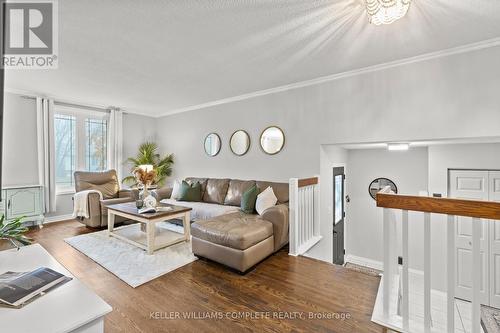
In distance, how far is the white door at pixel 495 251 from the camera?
10.6 feet

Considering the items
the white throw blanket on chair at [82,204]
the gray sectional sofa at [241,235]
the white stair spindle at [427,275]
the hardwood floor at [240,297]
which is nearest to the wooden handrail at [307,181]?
the gray sectional sofa at [241,235]

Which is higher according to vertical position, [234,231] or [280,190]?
[280,190]

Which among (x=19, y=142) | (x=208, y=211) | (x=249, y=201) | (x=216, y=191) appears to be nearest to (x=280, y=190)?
(x=249, y=201)

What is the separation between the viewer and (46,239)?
3.81 meters

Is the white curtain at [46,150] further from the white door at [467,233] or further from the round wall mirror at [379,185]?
the white door at [467,233]

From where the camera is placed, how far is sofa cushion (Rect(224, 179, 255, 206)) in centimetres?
428

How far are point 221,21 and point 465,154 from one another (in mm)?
3740

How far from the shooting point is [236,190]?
4371 millimetres

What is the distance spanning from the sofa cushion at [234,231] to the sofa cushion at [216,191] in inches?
51.1

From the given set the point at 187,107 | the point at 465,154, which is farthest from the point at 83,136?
the point at 465,154

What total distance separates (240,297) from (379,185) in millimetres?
3310

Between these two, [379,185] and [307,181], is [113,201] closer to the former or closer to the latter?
[307,181]

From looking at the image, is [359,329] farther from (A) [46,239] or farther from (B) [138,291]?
(A) [46,239]

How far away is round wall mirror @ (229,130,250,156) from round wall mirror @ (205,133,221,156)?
0.39m
